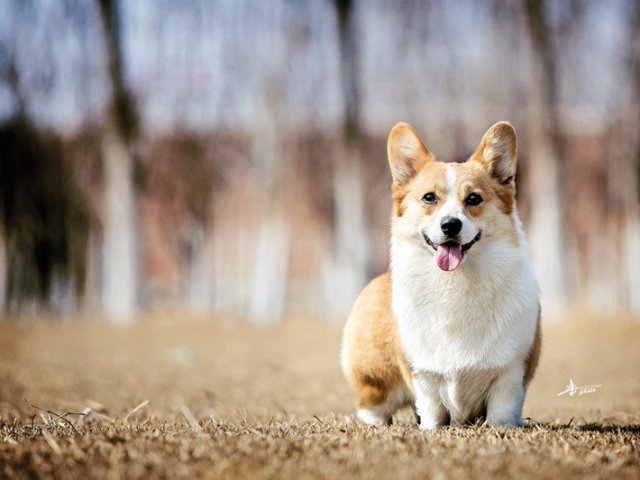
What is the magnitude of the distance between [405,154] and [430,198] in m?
0.42

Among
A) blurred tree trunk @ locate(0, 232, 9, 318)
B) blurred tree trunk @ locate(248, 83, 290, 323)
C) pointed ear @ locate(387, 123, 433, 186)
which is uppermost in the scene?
pointed ear @ locate(387, 123, 433, 186)

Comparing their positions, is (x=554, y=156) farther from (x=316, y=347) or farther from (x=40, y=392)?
(x=40, y=392)

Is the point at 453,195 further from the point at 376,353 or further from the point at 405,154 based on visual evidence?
the point at 376,353

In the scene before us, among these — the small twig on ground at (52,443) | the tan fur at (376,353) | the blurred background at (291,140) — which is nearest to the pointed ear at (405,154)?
the tan fur at (376,353)

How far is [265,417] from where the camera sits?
182 inches

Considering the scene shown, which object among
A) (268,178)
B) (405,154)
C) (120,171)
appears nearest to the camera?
(405,154)

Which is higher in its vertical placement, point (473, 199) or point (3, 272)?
point (473, 199)

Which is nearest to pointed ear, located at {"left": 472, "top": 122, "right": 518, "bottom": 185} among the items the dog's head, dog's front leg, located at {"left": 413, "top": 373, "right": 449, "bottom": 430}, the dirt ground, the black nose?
the dog's head

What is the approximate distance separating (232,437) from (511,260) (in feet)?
5.49

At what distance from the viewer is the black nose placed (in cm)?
351

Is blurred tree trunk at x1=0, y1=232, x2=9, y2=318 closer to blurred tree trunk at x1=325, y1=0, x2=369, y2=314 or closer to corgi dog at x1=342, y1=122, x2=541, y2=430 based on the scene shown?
blurred tree trunk at x1=325, y1=0, x2=369, y2=314

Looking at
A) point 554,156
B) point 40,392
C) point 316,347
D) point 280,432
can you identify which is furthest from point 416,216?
point 554,156

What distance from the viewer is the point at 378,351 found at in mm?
4152

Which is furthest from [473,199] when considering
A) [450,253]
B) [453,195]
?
[450,253]
